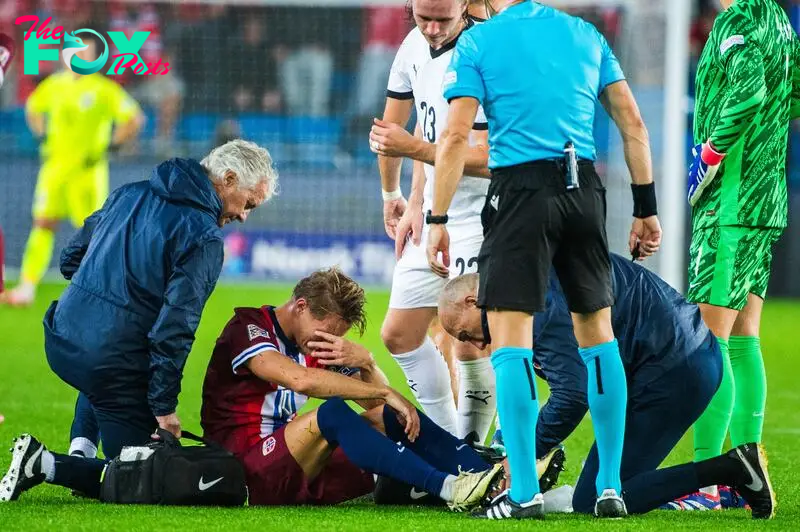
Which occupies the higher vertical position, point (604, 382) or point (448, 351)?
point (604, 382)

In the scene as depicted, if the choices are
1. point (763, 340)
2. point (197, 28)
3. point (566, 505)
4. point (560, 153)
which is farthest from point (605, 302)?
point (197, 28)

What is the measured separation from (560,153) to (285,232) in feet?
38.7

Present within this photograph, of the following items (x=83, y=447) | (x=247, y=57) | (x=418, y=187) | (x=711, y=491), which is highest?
(x=247, y=57)

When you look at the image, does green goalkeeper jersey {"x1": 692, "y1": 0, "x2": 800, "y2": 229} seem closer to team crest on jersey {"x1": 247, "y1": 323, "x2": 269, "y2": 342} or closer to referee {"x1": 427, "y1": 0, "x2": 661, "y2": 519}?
referee {"x1": 427, "y1": 0, "x2": 661, "y2": 519}

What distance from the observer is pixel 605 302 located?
435cm

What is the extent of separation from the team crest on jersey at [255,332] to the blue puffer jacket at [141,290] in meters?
0.20

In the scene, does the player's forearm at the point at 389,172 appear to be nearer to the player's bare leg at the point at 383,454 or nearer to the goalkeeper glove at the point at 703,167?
the goalkeeper glove at the point at 703,167

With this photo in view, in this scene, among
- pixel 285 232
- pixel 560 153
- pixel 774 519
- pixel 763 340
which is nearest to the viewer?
pixel 560 153

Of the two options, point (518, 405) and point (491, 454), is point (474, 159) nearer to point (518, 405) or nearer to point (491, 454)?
point (491, 454)

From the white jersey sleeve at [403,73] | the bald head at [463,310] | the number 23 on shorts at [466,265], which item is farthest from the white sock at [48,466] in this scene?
the white jersey sleeve at [403,73]

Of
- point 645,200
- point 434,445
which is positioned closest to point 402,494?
point 434,445

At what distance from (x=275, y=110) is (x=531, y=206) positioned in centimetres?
1286

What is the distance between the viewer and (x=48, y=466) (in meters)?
4.66

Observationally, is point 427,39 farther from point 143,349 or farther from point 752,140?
point 143,349
